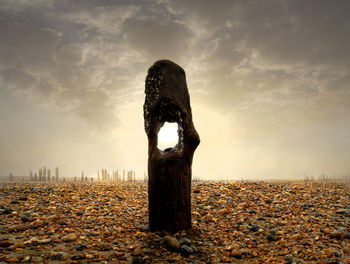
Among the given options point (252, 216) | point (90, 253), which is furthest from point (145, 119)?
point (252, 216)

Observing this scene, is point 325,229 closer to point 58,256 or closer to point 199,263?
point 199,263

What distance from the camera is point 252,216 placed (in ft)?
26.2

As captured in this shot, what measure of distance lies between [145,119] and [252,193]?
6.41m

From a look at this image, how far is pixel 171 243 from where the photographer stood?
5.79m

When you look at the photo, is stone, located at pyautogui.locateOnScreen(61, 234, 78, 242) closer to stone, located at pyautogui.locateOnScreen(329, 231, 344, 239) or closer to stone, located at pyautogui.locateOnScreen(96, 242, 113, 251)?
stone, located at pyautogui.locateOnScreen(96, 242, 113, 251)

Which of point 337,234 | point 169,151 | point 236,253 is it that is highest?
point 169,151

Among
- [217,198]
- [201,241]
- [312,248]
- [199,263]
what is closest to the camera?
[199,263]

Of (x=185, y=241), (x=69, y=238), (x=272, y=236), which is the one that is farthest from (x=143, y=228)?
(x=272, y=236)

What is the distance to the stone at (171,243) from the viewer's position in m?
5.74

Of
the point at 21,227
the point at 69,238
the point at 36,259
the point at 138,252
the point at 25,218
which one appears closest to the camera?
the point at 36,259

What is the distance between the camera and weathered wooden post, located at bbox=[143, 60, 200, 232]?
6496mm

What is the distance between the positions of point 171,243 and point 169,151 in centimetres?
256

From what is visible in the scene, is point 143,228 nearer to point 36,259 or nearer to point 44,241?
point 44,241

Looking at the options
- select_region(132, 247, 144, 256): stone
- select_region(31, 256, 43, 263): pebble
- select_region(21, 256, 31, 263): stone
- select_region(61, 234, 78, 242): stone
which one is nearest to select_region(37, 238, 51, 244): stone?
select_region(61, 234, 78, 242): stone
